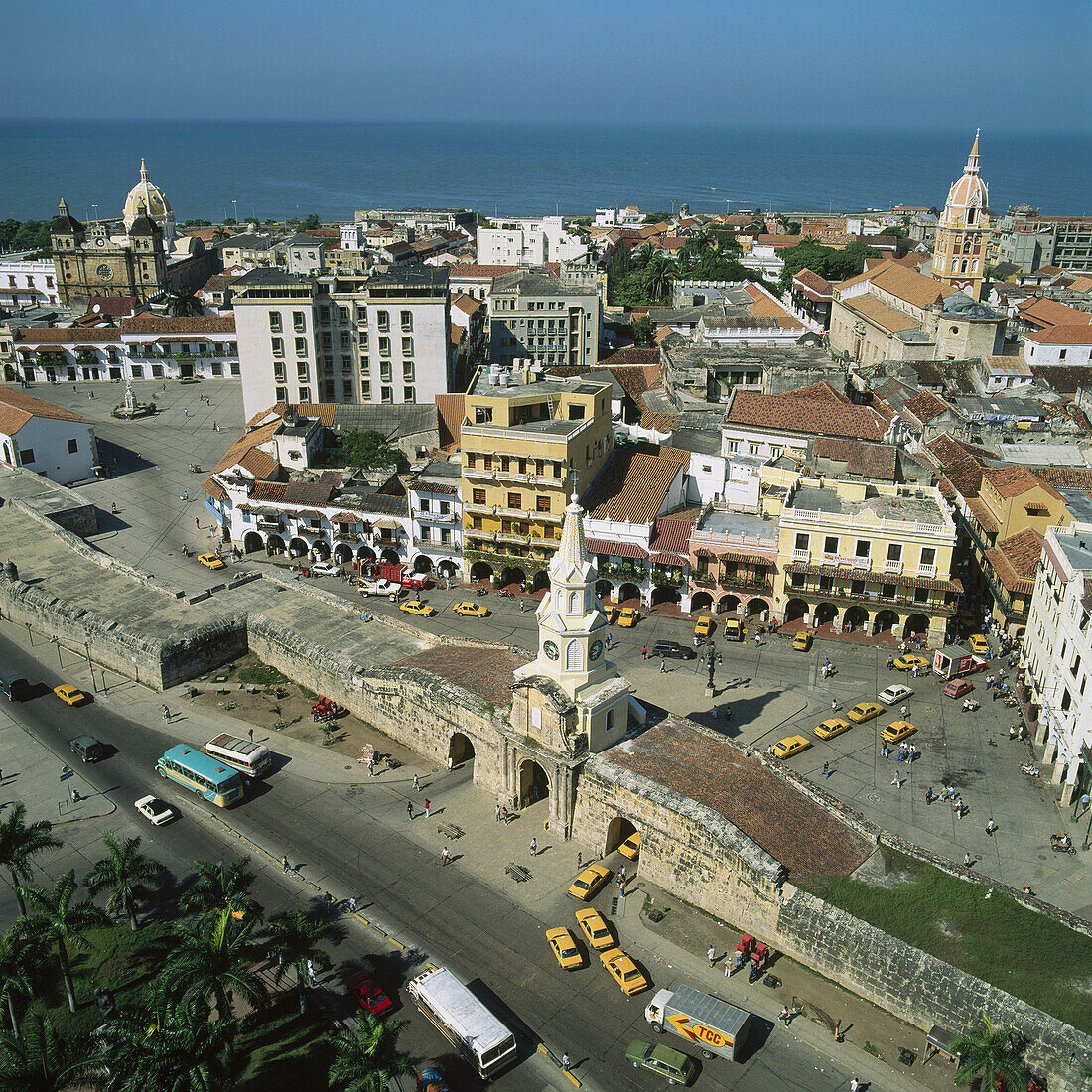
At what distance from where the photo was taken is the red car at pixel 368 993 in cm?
2883

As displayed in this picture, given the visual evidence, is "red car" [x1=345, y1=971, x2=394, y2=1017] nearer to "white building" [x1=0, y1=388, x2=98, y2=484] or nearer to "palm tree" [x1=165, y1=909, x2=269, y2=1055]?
"palm tree" [x1=165, y1=909, x2=269, y2=1055]

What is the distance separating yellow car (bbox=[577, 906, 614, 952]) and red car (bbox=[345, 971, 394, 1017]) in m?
6.67

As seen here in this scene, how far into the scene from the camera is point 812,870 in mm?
30656

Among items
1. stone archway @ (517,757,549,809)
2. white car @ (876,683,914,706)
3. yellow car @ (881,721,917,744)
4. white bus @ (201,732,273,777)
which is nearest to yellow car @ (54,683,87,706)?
white bus @ (201,732,273,777)

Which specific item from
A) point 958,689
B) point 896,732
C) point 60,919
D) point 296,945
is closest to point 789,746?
point 896,732

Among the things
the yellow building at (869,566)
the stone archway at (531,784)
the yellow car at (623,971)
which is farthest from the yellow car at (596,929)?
the yellow building at (869,566)

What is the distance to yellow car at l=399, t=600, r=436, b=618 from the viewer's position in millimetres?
54844

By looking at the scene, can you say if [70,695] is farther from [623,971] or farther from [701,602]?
[701,602]

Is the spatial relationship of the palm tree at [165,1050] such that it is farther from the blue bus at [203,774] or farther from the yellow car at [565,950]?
the blue bus at [203,774]

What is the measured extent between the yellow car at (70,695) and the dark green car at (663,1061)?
31.9 meters

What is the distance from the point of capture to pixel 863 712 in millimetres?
44469

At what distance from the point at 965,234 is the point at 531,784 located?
281 feet

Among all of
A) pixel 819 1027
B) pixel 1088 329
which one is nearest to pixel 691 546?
pixel 819 1027

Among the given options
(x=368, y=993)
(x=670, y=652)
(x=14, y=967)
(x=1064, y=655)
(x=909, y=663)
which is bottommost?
(x=368, y=993)
